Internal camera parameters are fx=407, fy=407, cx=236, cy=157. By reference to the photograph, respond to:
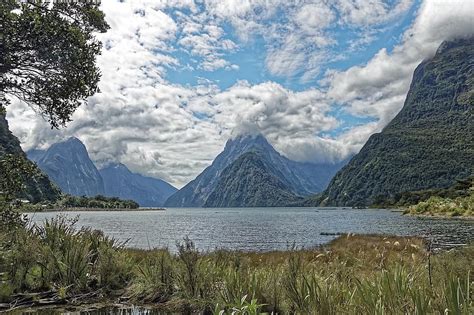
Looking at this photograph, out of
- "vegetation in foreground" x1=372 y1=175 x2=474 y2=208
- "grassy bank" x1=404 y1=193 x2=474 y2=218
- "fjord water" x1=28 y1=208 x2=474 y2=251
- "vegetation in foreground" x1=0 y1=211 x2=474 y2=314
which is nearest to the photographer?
"vegetation in foreground" x1=0 y1=211 x2=474 y2=314

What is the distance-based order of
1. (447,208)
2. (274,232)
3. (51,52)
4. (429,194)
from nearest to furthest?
(51,52) → (274,232) → (447,208) → (429,194)

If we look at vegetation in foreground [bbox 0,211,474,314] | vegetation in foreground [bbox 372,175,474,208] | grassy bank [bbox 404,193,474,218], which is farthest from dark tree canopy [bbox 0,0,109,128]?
vegetation in foreground [bbox 372,175,474,208]

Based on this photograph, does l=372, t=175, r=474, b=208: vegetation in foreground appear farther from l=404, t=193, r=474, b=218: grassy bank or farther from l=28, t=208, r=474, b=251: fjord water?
l=28, t=208, r=474, b=251: fjord water

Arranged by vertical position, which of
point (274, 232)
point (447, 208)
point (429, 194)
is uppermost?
point (429, 194)

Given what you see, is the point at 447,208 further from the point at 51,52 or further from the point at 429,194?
the point at 51,52

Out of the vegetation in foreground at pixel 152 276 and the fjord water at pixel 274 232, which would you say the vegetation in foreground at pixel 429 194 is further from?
the vegetation in foreground at pixel 152 276

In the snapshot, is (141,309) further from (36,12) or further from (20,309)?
(36,12)

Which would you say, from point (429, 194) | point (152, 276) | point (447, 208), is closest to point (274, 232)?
point (447, 208)

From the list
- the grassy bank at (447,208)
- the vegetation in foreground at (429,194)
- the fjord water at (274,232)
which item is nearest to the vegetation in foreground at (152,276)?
the fjord water at (274,232)

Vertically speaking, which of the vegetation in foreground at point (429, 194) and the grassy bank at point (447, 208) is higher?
the vegetation in foreground at point (429, 194)

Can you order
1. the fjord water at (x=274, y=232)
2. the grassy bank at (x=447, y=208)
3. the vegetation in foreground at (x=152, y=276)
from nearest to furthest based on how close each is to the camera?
the vegetation in foreground at (x=152, y=276), the fjord water at (x=274, y=232), the grassy bank at (x=447, y=208)

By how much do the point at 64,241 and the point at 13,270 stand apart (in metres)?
1.79

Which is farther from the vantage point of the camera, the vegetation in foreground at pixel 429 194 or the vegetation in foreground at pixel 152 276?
the vegetation in foreground at pixel 429 194

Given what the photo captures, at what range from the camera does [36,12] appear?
10156 millimetres
